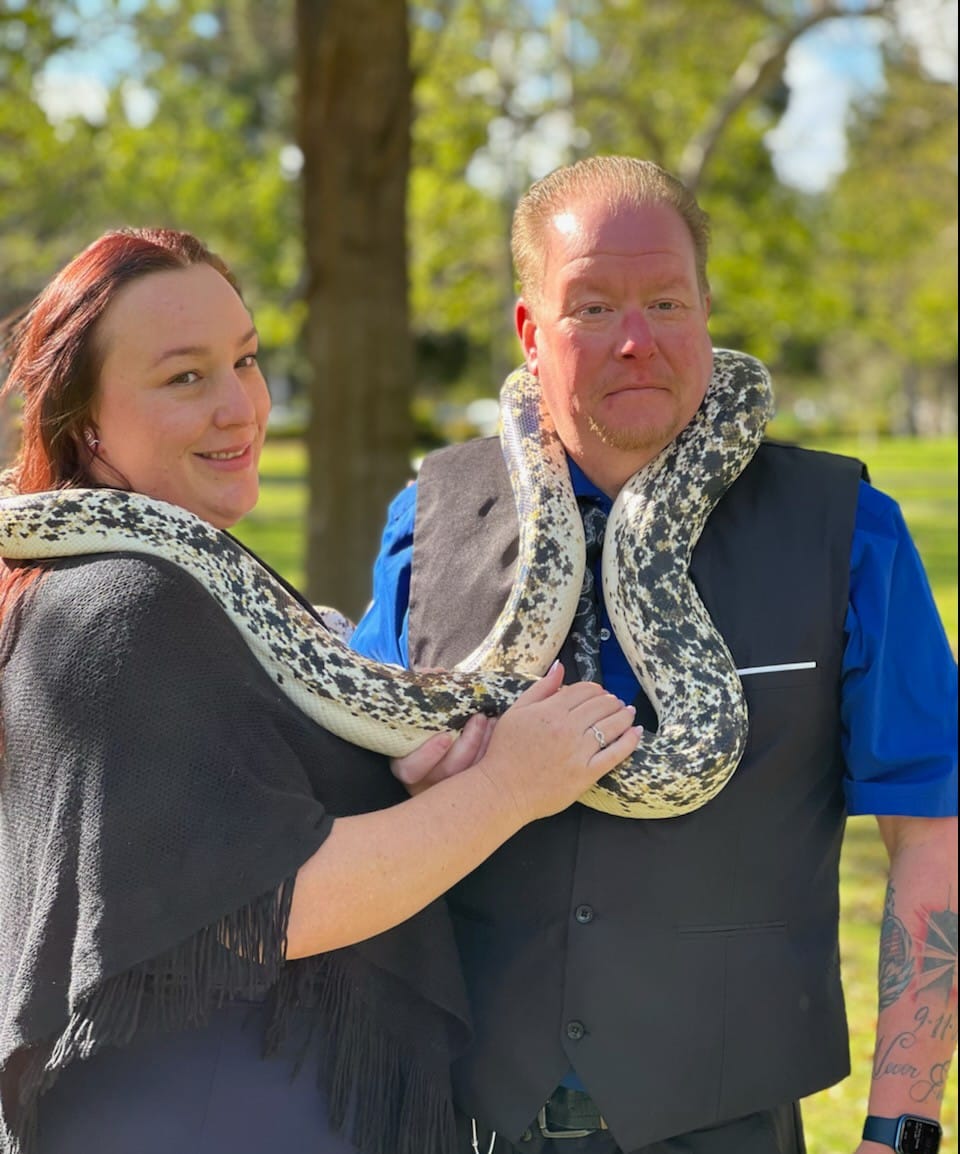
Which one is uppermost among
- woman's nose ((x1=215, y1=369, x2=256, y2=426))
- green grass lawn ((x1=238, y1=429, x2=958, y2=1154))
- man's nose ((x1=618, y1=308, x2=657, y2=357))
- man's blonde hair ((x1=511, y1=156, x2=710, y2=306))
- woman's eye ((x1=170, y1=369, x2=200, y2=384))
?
man's blonde hair ((x1=511, y1=156, x2=710, y2=306))

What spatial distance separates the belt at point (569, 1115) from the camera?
2.92 meters

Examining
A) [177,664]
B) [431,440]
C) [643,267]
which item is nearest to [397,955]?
[177,664]

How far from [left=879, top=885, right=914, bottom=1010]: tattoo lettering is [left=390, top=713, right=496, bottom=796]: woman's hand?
96 centimetres

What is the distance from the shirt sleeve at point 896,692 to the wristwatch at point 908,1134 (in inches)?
25.6

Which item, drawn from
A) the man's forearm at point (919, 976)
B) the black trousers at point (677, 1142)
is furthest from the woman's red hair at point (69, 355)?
the man's forearm at point (919, 976)

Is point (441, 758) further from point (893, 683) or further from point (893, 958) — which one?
point (893, 958)

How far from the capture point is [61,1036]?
251cm

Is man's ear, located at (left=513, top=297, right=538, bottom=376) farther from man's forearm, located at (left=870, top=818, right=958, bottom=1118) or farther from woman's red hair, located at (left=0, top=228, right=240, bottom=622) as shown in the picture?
man's forearm, located at (left=870, top=818, right=958, bottom=1118)

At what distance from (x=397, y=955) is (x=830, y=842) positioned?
1.01 meters

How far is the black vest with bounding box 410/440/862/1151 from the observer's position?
2910mm

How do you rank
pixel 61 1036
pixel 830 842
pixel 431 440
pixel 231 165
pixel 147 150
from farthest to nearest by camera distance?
pixel 431 440
pixel 231 165
pixel 147 150
pixel 830 842
pixel 61 1036

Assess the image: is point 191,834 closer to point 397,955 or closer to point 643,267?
point 397,955

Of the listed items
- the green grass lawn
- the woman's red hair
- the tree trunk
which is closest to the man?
the green grass lawn

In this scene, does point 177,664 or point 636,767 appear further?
point 636,767
